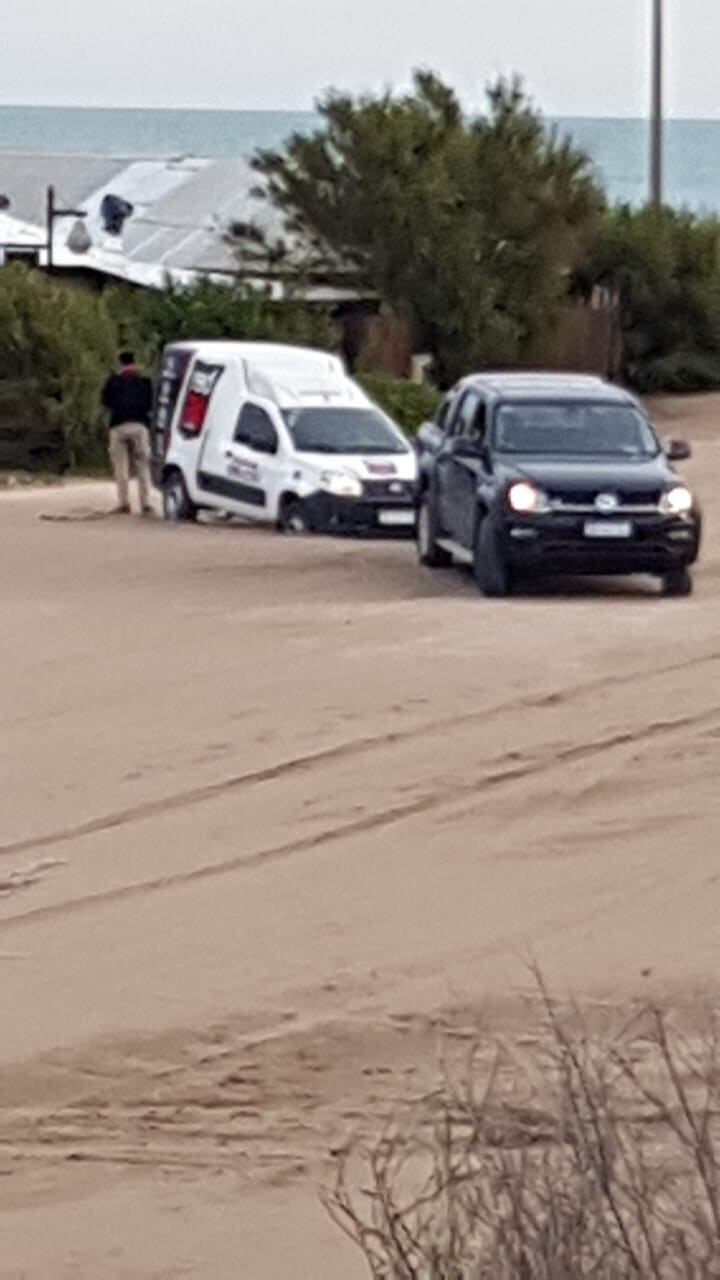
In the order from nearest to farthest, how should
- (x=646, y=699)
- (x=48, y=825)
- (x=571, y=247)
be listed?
(x=48, y=825) → (x=646, y=699) → (x=571, y=247)

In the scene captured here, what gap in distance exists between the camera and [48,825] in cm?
1446

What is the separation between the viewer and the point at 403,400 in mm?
40969

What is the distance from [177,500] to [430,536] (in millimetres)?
5952

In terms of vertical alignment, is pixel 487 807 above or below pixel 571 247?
below

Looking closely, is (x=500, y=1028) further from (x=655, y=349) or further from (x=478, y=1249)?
(x=655, y=349)

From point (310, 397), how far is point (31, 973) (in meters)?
18.6

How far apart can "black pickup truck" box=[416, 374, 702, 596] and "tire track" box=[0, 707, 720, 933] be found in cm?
519

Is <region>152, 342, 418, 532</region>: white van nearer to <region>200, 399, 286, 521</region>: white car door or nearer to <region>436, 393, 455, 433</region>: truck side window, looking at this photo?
<region>200, 399, 286, 521</region>: white car door

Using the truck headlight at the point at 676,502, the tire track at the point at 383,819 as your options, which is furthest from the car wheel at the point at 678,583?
the tire track at the point at 383,819

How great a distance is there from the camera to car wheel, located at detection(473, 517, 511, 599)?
2270cm

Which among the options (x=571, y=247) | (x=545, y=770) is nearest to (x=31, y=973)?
(x=545, y=770)

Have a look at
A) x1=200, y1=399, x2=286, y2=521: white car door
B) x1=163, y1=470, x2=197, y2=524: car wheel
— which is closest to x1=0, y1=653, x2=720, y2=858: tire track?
x1=200, y1=399, x2=286, y2=521: white car door

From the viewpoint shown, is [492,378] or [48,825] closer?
[48,825]

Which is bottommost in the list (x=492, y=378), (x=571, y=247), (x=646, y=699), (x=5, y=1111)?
(x=5, y=1111)
